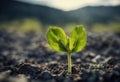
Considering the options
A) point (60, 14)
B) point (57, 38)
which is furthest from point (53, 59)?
point (60, 14)

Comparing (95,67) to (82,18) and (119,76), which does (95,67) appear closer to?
(119,76)

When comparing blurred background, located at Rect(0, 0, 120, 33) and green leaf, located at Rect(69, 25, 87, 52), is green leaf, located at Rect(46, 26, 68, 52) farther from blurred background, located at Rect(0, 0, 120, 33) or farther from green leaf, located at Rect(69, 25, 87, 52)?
blurred background, located at Rect(0, 0, 120, 33)

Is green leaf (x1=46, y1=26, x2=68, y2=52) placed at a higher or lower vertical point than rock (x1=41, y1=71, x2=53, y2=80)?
higher

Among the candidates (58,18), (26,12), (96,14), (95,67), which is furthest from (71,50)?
(96,14)

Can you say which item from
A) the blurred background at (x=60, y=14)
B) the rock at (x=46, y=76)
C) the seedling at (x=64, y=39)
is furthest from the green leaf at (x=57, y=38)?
the blurred background at (x=60, y=14)

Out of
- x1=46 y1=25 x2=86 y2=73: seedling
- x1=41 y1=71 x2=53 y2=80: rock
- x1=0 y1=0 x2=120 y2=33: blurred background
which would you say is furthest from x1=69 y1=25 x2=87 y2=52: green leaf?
x1=0 y1=0 x2=120 y2=33: blurred background

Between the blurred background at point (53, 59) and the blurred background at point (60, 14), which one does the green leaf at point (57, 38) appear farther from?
the blurred background at point (60, 14)
